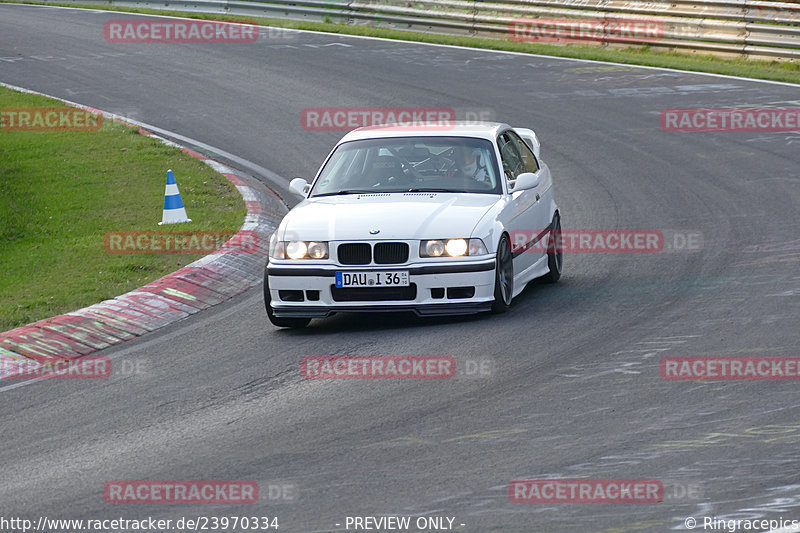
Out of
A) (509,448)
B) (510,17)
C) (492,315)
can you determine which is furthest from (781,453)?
(510,17)

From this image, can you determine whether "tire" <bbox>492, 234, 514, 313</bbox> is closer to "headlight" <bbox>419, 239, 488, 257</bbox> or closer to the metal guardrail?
"headlight" <bbox>419, 239, 488, 257</bbox>

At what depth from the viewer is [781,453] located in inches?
249

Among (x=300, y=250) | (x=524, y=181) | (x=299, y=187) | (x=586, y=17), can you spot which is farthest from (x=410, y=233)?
(x=586, y=17)

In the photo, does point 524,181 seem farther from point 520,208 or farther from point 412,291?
point 412,291

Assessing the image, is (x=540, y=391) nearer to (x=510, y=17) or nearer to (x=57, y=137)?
(x=57, y=137)

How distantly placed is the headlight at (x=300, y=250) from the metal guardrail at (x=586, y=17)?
53.0ft

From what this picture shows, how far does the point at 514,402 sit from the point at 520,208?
11.1ft

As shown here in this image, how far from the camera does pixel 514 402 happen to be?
7516mm

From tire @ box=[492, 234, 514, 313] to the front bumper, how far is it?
0.25ft

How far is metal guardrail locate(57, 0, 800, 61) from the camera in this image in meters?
23.7

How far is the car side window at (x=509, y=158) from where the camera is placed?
10953mm

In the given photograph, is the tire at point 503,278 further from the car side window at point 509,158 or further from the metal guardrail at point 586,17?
the metal guardrail at point 586,17

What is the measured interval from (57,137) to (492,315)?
34.1 ft

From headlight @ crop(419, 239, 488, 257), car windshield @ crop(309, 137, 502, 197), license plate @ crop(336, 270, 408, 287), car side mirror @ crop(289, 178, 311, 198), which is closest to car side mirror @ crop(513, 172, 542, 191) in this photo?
car windshield @ crop(309, 137, 502, 197)
